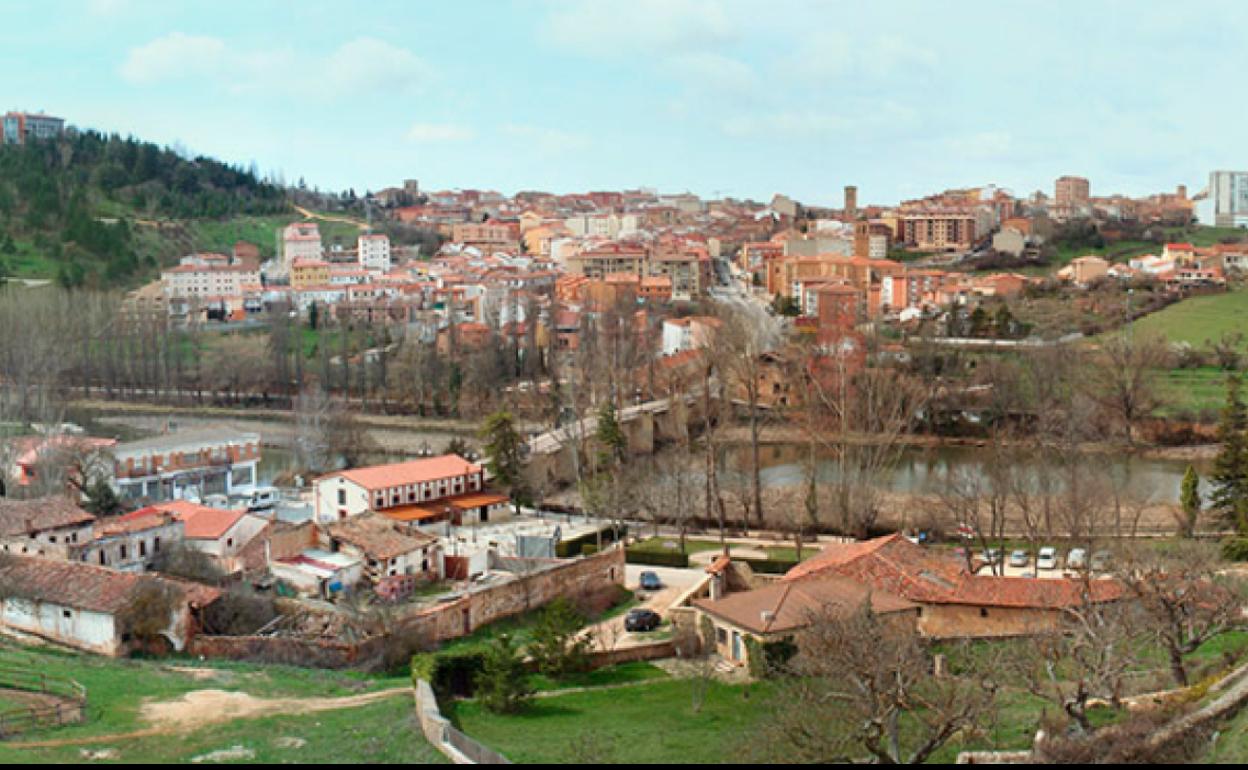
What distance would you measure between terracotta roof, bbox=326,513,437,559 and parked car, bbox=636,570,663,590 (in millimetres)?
3028

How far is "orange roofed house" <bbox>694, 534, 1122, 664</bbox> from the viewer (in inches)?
516

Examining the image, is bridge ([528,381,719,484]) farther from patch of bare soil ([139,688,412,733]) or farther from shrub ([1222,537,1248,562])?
patch of bare soil ([139,688,412,733])

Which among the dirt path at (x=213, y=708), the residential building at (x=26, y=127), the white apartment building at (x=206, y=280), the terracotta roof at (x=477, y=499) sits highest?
the residential building at (x=26, y=127)

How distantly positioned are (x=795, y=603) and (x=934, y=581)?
208 centimetres

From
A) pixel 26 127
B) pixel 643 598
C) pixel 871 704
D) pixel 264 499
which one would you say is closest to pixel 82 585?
pixel 643 598

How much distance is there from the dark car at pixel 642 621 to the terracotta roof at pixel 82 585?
4.82 meters

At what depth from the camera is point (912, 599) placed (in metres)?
14.2

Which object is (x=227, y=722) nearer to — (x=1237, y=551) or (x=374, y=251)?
(x=1237, y=551)

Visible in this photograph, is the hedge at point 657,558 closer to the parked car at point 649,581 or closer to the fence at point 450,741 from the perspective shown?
the parked car at point 649,581

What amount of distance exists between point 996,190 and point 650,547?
76.7m

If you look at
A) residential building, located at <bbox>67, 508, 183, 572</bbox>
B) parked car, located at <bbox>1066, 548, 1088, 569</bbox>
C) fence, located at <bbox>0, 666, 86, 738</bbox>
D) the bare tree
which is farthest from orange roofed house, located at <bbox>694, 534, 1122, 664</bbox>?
residential building, located at <bbox>67, 508, 183, 572</bbox>

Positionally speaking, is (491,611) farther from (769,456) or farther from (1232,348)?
(1232,348)

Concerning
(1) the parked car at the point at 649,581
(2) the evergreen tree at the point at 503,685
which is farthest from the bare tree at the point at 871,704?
(1) the parked car at the point at 649,581

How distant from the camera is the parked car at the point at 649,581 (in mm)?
17356
